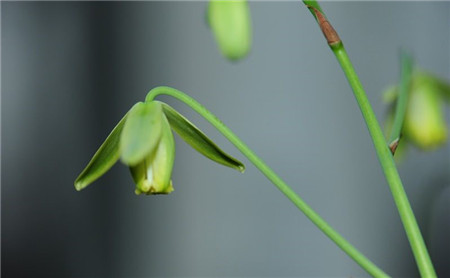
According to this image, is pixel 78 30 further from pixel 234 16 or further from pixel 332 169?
pixel 234 16

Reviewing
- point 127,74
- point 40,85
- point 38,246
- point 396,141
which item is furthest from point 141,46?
point 396,141

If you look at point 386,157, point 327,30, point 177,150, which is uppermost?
point 327,30

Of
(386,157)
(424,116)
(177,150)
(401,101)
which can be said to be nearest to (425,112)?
(424,116)

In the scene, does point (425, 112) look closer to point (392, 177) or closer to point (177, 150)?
point (392, 177)

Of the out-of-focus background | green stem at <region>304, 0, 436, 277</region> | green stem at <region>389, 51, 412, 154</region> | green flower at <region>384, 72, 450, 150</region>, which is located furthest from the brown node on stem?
the out-of-focus background

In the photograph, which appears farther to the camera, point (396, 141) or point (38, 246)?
point (38, 246)

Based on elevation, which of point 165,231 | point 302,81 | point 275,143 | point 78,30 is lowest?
point 165,231
